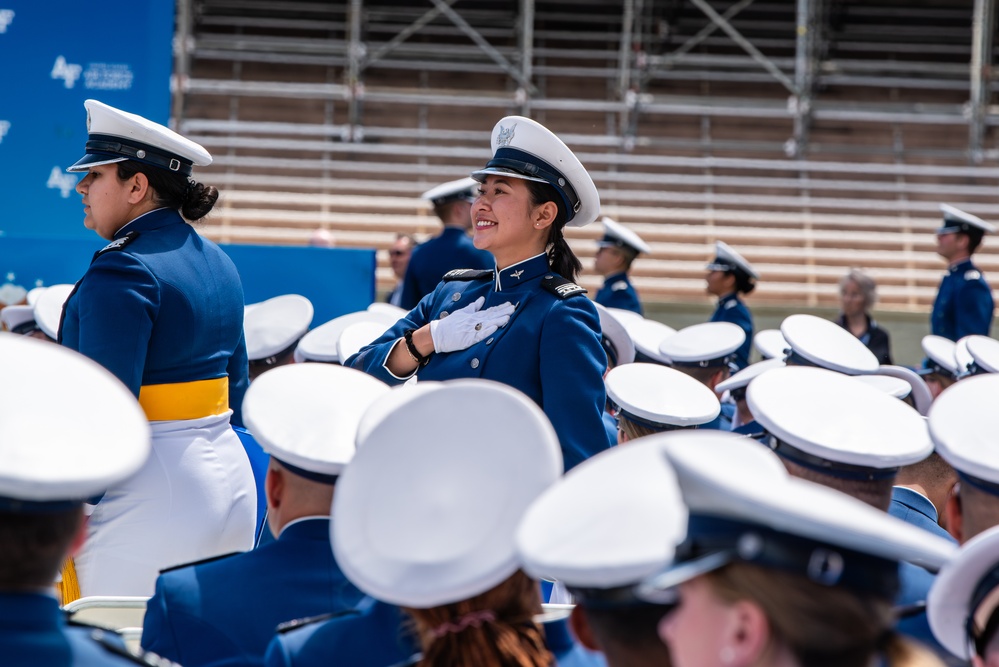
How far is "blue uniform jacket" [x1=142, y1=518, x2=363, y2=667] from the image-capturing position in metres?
2.00

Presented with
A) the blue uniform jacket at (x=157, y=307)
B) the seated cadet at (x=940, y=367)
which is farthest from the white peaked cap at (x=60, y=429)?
the seated cadet at (x=940, y=367)

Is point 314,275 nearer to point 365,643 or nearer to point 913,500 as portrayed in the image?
point 913,500

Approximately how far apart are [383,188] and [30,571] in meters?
10.7

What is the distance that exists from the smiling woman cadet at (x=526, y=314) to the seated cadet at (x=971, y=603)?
4.07ft

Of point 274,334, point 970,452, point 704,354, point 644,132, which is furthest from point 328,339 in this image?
point 644,132

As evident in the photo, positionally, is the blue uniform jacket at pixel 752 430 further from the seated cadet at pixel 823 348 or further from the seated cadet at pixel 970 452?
the seated cadet at pixel 970 452

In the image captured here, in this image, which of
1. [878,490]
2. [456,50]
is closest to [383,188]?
[456,50]

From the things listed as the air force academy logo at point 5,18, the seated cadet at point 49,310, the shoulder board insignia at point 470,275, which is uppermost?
the air force academy logo at point 5,18

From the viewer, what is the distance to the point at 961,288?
848cm

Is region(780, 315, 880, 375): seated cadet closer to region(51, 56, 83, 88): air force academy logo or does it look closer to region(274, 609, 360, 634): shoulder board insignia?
region(274, 609, 360, 634): shoulder board insignia

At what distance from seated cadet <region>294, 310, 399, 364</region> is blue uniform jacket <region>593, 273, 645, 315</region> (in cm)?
291

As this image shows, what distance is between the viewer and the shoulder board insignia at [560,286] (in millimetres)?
3082

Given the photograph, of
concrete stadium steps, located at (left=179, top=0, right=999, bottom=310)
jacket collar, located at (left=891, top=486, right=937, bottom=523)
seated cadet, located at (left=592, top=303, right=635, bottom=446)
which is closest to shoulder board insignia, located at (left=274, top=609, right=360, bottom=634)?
jacket collar, located at (left=891, top=486, right=937, bottom=523)

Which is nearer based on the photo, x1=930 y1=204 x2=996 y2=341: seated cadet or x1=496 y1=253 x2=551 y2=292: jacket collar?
x1=496 y1=253 x2=551 y2=292: jacket collar
